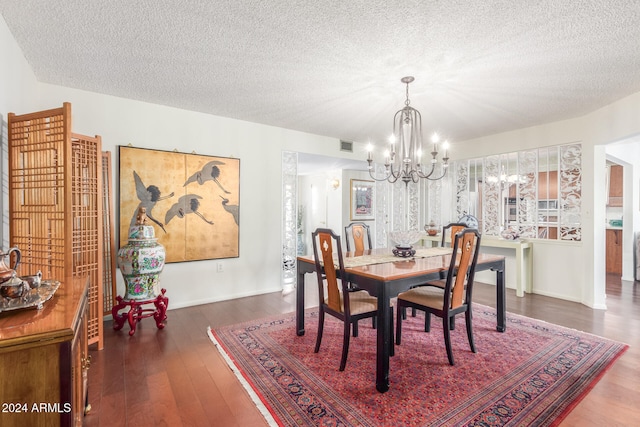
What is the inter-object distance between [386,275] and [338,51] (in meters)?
1.70

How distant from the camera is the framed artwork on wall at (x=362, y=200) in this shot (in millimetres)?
7031

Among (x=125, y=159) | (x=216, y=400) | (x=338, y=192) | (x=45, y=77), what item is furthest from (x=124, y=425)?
(x=338, y=192)

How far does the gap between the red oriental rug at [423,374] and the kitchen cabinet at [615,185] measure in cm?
417

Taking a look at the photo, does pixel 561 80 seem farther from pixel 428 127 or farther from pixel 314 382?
pixel 314 382

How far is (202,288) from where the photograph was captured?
13.0 ft

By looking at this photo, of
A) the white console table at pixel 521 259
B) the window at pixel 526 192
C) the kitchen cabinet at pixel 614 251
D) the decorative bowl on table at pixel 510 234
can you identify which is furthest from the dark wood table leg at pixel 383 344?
the kitchen cabinet at pixel 614 251

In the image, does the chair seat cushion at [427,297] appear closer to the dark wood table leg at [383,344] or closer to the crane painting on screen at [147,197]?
the dark wood table leg at [383,344]

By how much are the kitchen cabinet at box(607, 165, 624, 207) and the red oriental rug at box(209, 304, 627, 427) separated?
164 inches

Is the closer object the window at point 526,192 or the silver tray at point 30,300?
the silver tray at point 30,300

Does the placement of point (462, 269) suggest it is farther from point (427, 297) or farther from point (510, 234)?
point (510, 234)

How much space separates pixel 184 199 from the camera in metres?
3.77

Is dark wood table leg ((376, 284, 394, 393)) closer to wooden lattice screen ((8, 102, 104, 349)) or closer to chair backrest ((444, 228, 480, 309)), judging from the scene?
chair backrest ((444, 228, 480, 309))

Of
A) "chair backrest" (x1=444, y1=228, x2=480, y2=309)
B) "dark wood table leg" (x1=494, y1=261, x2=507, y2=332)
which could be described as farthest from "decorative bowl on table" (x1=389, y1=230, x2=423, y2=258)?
"dark wood table leg" (x1=494, y1=261, x2=507, y2=332)

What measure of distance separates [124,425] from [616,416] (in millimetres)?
2812
